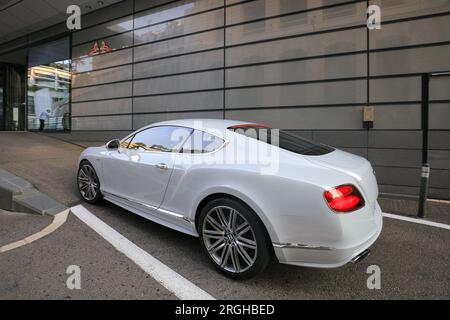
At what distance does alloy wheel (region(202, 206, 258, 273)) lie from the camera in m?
2.69

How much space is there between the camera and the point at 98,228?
12.8 feet

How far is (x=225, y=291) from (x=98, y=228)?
6.76 feet

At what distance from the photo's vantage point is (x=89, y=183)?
4.80m

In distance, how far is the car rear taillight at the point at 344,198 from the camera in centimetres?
234

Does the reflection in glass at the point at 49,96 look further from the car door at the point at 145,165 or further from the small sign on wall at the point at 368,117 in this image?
the small sign on wall at the point at 368,117

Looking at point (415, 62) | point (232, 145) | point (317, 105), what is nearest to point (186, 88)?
point (317, 105)

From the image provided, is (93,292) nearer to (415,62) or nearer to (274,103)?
(274,103)

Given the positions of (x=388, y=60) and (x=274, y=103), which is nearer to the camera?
(x=388, y=60)

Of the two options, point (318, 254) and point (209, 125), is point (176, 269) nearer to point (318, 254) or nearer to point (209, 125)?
point (318, 254)

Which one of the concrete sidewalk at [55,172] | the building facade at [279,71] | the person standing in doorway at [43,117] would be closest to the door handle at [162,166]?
the concrete sidewalk at [55,172]

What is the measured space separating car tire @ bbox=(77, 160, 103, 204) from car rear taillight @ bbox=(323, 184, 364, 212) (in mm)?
3496

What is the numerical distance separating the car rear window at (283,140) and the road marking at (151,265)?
1506 mm

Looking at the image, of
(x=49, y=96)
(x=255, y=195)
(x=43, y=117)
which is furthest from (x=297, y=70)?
(x=43, y=117)

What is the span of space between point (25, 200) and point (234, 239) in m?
3.55
